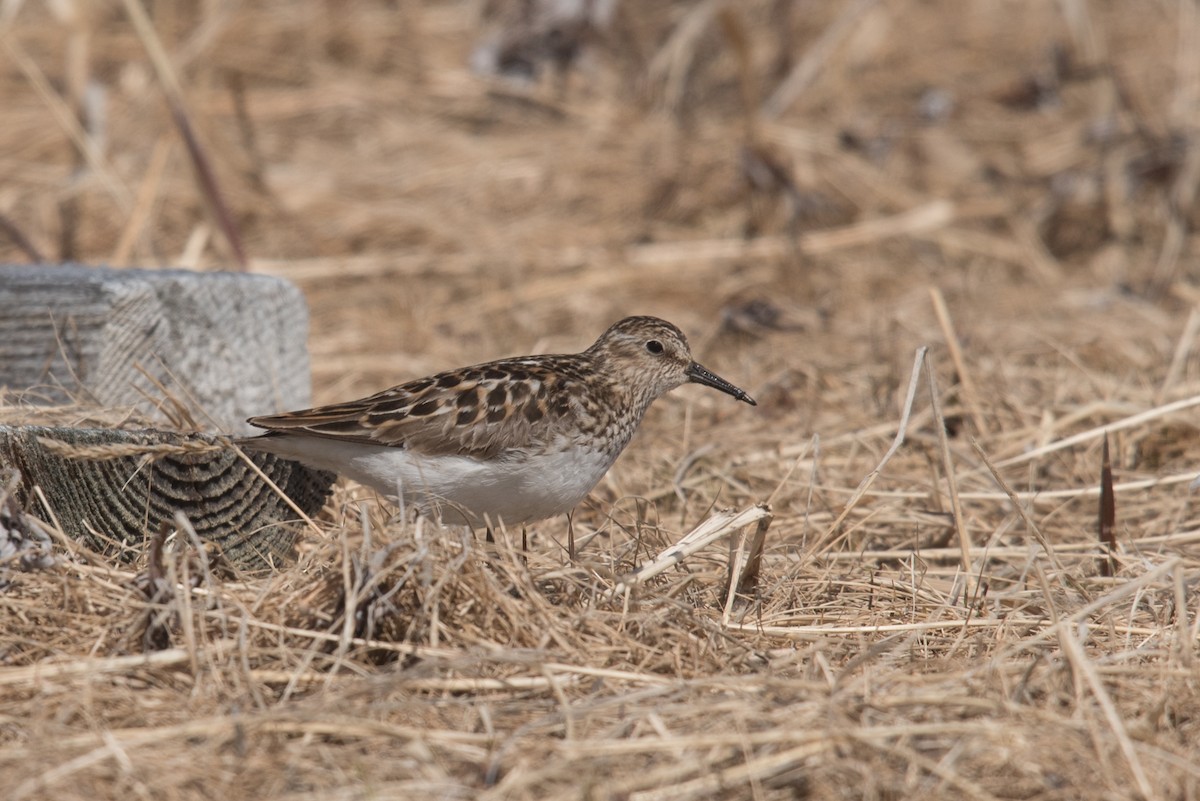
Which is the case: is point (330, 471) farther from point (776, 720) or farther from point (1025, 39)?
point (1025, 39)

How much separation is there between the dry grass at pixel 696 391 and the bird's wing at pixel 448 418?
0.89ft

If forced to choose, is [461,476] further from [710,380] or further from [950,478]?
[950,478]

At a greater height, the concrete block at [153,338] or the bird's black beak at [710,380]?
the concrete block at [153,338]

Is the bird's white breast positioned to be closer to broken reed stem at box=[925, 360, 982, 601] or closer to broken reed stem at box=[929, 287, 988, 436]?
broken reed stem at box=[925, 360, 982, 601]

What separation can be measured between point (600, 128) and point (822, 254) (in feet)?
6.31

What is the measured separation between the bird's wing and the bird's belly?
0.14 feet

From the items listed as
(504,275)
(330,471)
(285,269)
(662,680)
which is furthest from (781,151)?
(662,680)

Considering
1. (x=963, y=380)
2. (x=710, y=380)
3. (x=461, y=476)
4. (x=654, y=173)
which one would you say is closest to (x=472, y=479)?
(x=461, y=476)

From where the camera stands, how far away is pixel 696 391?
22.4ft

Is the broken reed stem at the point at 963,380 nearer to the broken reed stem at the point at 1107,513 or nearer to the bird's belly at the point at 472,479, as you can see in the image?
the broken reed stem at the point at 1107,513

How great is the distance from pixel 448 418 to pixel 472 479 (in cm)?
20

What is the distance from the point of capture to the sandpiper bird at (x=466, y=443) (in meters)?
4.26

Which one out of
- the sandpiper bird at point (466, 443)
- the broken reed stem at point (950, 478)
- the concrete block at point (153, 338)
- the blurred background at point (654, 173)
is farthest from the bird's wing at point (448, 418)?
the blurred background at point (654, 173)

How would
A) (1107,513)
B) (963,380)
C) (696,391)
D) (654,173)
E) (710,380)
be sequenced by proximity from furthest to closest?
1. (654,173)
2. (696,391)
3. (963,380)
4. (710,380)
5. (1107,513)
